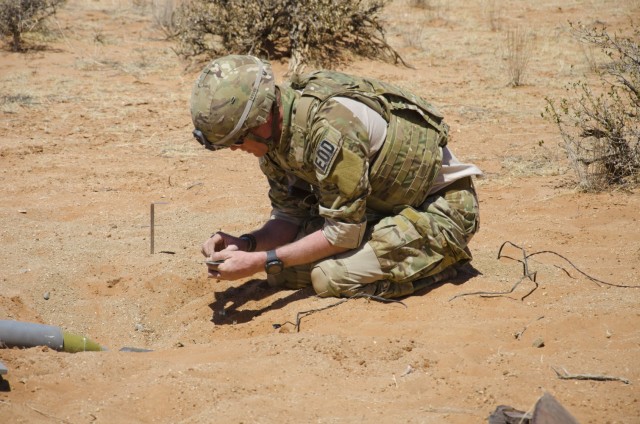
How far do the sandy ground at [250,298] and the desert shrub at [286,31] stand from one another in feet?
5.18

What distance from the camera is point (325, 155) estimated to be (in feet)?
11.2

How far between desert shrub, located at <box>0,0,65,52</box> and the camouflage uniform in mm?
7911

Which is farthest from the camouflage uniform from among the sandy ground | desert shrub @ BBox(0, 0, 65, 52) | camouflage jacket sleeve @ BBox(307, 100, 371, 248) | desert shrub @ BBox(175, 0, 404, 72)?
desert shrub @ BBox(0, 0, 65, 52)

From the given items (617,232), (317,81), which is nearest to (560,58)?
(617,232)

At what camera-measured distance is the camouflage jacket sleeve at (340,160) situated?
3408 millimetres

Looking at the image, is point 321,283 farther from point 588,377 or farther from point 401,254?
point 588,377

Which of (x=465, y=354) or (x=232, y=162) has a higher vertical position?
(x=465, y=354)

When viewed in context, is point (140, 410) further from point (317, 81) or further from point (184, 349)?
point (317, 81)

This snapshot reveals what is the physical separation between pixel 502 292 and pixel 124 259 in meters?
2.09

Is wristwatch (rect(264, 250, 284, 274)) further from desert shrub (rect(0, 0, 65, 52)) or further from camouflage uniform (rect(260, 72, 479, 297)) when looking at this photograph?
desert shrub (rect(0, 0, 65, 52))

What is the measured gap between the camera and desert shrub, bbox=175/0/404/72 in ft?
31.8

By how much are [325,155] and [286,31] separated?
22.8 ft

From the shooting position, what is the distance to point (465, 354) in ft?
10.2

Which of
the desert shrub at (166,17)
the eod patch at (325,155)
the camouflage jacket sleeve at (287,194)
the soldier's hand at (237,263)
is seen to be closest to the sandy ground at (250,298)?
the soldier's hand at (237,263)
